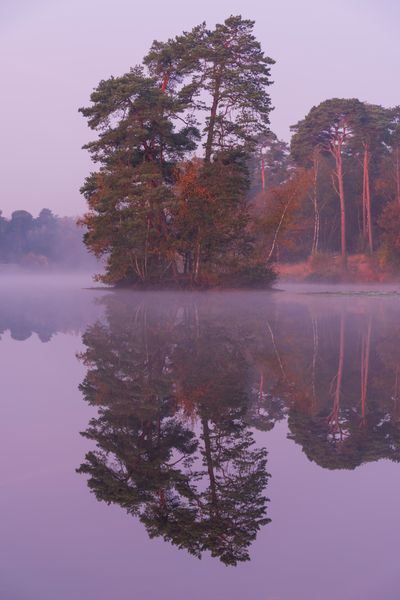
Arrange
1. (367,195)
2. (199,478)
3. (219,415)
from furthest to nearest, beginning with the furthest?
(367,195), (219,415), (199,478)

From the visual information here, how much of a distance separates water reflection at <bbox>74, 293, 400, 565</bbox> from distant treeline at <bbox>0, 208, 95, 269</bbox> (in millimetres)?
132863

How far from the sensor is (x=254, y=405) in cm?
815

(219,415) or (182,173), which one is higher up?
(182,173)

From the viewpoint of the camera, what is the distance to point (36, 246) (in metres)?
146

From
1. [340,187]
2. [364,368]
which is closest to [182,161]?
[340,187]

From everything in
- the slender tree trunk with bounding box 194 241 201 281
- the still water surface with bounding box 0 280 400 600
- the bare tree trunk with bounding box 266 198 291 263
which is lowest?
the still water surface with bounding box 0 280 400 600

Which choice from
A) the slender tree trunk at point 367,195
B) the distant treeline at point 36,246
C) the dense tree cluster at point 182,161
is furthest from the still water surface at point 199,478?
the distant treeline at point 36,246

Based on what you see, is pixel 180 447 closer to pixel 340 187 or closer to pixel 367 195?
pixel 340 187

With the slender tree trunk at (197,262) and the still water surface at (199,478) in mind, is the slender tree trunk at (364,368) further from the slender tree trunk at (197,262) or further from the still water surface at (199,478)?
the slender tree trunk at (197,262)

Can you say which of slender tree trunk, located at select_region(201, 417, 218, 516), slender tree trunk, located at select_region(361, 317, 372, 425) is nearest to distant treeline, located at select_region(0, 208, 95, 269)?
slender tree trunk, located at select_region(361, 317, 372, 425)

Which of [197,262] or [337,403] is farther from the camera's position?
[197,262]

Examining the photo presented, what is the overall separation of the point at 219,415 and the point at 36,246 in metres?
144

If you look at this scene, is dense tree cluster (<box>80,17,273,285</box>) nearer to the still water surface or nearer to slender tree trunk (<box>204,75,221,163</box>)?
slender tree trunk (<box>204,75,221,163</box>)

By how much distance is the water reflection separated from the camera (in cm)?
470
